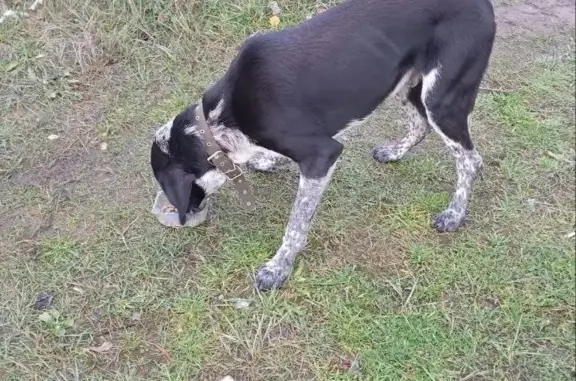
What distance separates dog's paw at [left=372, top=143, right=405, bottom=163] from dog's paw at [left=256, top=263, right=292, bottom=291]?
1.06 m

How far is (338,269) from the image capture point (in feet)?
11.8

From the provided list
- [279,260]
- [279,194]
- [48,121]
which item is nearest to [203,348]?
[279,260]

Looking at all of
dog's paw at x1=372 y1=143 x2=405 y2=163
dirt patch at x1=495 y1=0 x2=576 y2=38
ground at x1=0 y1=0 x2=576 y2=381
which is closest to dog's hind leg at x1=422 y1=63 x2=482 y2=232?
ground at x1=0 y1=0 x2=576 y2=381

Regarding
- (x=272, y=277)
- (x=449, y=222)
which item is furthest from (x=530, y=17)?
(x=272, y=277)

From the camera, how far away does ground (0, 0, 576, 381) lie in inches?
125

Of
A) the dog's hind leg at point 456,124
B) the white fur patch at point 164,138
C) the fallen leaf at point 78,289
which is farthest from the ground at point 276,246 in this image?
the white fur patch at point 164,138

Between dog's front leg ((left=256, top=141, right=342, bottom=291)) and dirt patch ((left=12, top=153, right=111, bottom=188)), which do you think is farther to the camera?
dirt patch ((left=12, top=153, right=111, bottom=188))

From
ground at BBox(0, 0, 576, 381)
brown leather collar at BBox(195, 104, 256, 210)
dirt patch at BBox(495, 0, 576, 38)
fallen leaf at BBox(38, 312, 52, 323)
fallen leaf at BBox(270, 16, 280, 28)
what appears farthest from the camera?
fallen leaf at BBox(270, 16, 280, 28)

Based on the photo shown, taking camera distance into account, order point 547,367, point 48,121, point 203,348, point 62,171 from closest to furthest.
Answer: point 547,367, point 203,348, point 62,171, point 48,121

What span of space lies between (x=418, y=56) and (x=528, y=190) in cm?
110

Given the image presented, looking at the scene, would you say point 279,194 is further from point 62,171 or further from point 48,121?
point 48,121

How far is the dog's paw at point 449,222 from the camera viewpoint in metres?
3.68

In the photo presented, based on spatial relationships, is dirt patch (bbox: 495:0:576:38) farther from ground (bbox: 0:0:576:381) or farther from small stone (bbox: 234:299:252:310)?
small stone (bbox: 234:299:252:310)

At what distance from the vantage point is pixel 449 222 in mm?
3688
